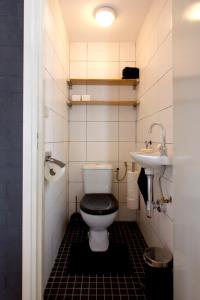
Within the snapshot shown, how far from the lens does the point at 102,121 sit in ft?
8.29

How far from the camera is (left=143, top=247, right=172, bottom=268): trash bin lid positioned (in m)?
1.22

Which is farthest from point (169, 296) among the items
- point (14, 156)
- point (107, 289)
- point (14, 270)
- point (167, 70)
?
point (167, 70)

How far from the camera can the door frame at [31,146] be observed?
941 mm

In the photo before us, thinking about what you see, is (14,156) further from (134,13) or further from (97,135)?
(134,13)

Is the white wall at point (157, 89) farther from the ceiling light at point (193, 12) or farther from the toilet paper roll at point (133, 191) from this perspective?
the ceiling light at point (193, 12)

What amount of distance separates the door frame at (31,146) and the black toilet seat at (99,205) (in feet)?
2.44

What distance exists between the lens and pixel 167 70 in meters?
1.41

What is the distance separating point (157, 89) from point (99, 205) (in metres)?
1.09

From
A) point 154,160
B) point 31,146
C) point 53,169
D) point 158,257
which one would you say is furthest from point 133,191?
point 31,146

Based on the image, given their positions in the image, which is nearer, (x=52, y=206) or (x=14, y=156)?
(x=14, y=156)

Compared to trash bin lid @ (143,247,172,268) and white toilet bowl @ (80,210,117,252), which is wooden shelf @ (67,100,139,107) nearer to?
white toilet bowl @ (80,210,117,252)

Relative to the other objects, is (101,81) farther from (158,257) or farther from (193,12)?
(158,257)

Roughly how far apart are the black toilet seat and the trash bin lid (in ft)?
1.46

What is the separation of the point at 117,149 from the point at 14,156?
5.52 ft
